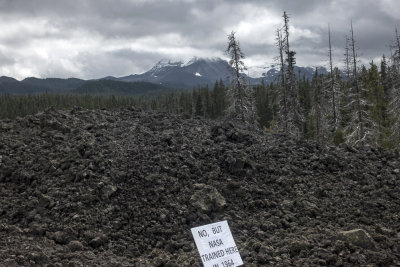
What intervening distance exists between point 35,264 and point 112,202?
2.38m

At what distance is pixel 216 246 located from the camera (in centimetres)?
589

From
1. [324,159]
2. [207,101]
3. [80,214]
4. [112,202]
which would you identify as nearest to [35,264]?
[80,214]

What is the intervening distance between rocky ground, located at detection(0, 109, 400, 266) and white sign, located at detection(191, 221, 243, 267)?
0.63 m

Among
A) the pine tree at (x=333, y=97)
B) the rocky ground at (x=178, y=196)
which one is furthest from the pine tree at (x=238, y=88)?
the rocky ground at (x=178, y=196)

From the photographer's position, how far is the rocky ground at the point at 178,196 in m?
6.59

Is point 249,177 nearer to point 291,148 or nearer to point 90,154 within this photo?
point 291,148

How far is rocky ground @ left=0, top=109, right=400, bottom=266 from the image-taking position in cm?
659

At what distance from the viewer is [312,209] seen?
27.0 ft

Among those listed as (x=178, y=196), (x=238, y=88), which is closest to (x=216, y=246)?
(x=178, y=196)

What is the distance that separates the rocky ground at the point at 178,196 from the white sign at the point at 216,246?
0.63 meters

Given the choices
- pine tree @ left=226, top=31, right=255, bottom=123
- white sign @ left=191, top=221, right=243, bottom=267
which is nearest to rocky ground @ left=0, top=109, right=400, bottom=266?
white sign @ left=191, top=221, right=243, bottom=267

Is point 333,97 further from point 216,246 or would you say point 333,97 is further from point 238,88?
point 216,246

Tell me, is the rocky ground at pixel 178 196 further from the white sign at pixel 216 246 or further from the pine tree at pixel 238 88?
the pine tree at pixel 238 88

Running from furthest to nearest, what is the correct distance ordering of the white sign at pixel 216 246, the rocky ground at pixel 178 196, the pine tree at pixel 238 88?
the pine tree at pixel 238 88
the rocky ground at pixel 178 196
the white sign at pixel 216 246
